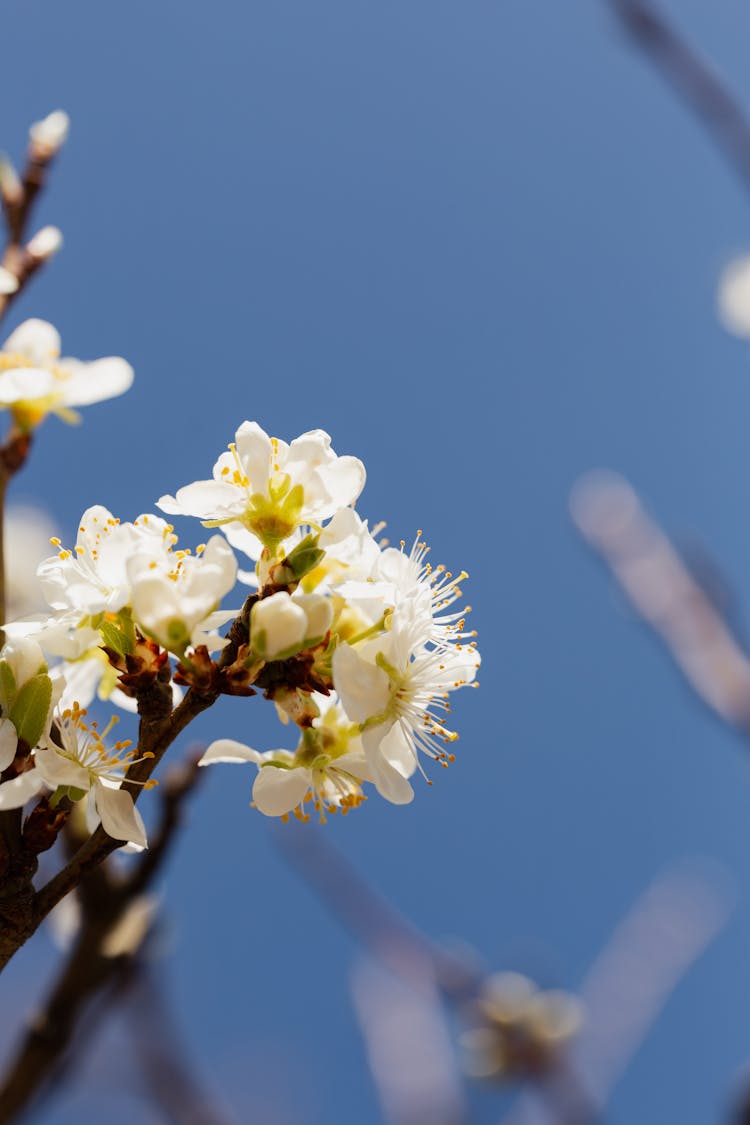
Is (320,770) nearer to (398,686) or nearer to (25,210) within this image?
(398,686)

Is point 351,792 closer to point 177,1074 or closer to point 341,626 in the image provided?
point 341,626

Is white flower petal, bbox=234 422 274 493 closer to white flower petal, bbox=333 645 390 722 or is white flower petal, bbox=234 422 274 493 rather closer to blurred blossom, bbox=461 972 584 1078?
white flower petal, bbox=333 645 390 722

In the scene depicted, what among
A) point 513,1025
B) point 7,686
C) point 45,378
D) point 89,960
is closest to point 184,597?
point 7,686

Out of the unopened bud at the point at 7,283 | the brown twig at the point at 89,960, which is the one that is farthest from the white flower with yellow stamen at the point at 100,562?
the brown twig at the point at 89,960

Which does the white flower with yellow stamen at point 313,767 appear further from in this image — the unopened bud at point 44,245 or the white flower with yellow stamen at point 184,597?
the unopened bud at point 44,245

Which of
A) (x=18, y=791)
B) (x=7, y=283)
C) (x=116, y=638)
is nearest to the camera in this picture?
(x=18, y=791)

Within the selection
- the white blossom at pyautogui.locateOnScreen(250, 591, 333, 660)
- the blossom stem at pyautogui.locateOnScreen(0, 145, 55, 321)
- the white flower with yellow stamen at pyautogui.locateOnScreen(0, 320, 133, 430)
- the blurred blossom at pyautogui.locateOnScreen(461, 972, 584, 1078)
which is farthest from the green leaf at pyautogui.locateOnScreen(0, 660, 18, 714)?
the blurred blossom at pyautogui.locateOnScreen(461, 972, 584, 1078)
